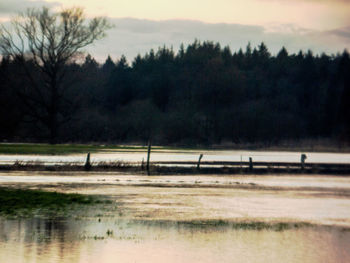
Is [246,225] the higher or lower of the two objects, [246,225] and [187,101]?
the higher

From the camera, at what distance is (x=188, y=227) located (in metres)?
23.9

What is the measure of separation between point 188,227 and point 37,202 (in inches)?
338

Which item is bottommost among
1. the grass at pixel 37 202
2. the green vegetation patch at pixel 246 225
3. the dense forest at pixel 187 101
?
the dense forest at pixel 187 101

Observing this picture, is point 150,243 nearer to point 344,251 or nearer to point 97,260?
point 97,260

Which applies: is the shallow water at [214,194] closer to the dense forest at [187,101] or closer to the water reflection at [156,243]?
the water reflection at [156,243]

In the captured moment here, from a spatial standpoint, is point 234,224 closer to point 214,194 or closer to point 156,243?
point 156,243

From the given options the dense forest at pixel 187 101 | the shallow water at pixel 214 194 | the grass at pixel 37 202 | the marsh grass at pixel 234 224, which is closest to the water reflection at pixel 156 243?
the marsh grass at pixel 234 224

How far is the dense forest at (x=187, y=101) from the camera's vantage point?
3625 inches

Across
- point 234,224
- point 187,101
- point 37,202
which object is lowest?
Answer: point 187,101

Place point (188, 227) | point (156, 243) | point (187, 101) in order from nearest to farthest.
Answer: point (156, 243)
point (188, 227)
point (187, 101)

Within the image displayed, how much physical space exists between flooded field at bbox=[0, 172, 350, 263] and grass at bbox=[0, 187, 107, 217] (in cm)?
120

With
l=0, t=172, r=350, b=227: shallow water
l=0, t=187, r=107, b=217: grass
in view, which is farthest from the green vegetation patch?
l=0, t=187, r=107, b=217: grass

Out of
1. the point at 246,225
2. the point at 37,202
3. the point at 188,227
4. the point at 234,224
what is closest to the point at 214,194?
the point at 37,202

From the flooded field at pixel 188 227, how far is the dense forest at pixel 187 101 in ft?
170
